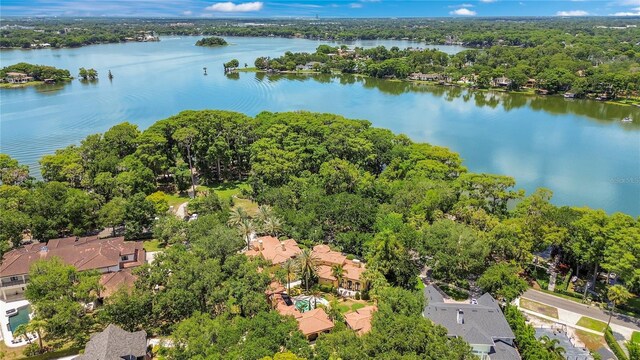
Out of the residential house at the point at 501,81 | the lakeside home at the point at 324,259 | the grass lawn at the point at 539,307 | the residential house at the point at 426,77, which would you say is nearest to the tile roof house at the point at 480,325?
the grass lawn at the point at 539,307

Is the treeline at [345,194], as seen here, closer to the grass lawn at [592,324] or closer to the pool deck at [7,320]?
the grass lawn at [592,324]

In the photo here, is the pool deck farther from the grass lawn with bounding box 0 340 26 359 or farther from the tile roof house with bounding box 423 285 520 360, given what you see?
the tile roof house with bounding box 423 285 520 360

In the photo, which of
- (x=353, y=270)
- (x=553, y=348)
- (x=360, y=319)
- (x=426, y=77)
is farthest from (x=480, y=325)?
(x=426, y=77)

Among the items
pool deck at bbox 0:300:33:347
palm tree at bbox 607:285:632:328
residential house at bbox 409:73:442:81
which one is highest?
residential house at bbox 409:73:442:81

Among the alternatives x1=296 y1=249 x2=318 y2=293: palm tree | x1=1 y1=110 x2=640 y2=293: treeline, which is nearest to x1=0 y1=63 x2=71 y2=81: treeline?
x1=1 y1=110 x2=640 y2=293: treeline

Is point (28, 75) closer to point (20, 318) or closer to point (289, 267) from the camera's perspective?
point (20, 318)

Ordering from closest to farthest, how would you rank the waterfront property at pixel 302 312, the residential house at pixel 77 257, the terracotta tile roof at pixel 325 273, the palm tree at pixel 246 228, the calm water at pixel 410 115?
the waterfront property at pixel 302 312, the residential house at pixel 77 257, the terracotta tile roof at pixel 325 273, the palm tree at pixel 246 228, the calm water at pixel 410 115

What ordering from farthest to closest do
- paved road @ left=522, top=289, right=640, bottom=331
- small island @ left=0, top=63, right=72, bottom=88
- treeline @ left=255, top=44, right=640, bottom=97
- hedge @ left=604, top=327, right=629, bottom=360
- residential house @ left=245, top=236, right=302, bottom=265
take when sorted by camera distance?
small island @ left=0, top=63, right=72, bottom=88, treeline @ left=255, top=44, right=640, bottom=97, residential house @ left=245, top=236, right=302, bottom=265, paved road @ left=522, top=289, right=640, bottom=331, hedge @ left=604, top=327, right=629, bottom=360
